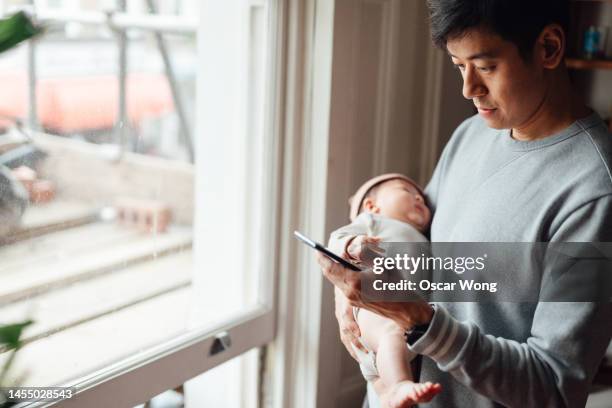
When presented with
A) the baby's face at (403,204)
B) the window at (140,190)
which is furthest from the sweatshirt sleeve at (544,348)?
the window at (140,190)

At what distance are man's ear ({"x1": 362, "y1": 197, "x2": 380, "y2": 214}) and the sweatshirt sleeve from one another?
44 cm

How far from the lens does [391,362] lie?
4.37 ft

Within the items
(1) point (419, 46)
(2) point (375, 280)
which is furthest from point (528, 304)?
(1) point (419, 46)

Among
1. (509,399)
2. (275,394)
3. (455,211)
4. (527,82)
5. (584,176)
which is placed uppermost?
(527,82)

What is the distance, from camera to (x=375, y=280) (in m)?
1.21

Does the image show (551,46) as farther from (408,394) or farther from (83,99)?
(83,99)

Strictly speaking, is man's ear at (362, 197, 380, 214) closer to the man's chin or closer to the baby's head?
the baby's head

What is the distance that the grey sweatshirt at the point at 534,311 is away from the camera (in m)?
1.18

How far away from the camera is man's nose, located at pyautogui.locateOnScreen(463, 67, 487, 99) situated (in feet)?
4.10

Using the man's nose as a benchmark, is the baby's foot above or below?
below

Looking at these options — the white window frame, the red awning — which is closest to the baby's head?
the white window frame

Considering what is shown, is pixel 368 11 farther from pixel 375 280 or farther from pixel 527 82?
pixel 375 280

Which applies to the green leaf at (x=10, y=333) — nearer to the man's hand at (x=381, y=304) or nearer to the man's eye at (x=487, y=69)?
the man's hand at (x=381, y=304)

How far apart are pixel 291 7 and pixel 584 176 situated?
2.89 ft
